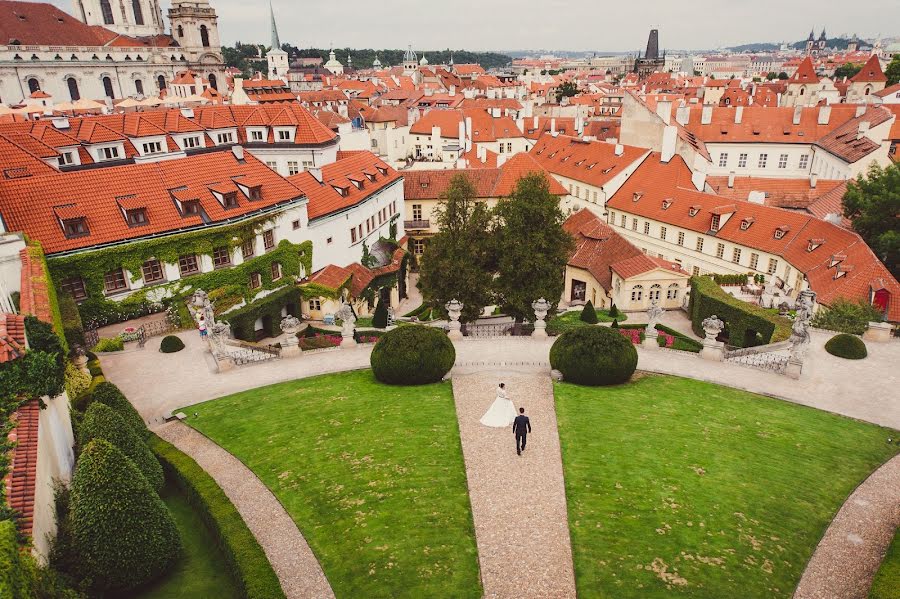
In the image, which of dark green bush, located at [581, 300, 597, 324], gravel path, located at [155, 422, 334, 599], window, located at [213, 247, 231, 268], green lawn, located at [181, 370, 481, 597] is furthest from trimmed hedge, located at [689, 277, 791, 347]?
window, located at [213, 247, 231, 268]

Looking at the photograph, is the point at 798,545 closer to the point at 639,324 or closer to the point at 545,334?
the point at 545,334

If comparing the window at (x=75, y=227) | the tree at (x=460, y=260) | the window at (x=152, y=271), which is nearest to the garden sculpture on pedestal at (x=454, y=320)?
the tree at (x=460, y=260)

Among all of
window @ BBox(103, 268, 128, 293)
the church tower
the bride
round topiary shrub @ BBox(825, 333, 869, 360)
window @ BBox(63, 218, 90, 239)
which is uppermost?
the church tower

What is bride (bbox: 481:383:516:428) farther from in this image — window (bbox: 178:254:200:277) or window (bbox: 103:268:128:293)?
window (bbox: 103:268:128:293)

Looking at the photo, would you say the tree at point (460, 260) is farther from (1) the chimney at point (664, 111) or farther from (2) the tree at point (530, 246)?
(1) the chimney at point (664, 111)

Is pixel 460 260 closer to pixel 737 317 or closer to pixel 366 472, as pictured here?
pixel 737 317

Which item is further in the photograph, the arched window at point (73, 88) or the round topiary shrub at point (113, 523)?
the arched window at point (73, 88)

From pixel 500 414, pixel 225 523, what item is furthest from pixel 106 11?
pixel 225 523
